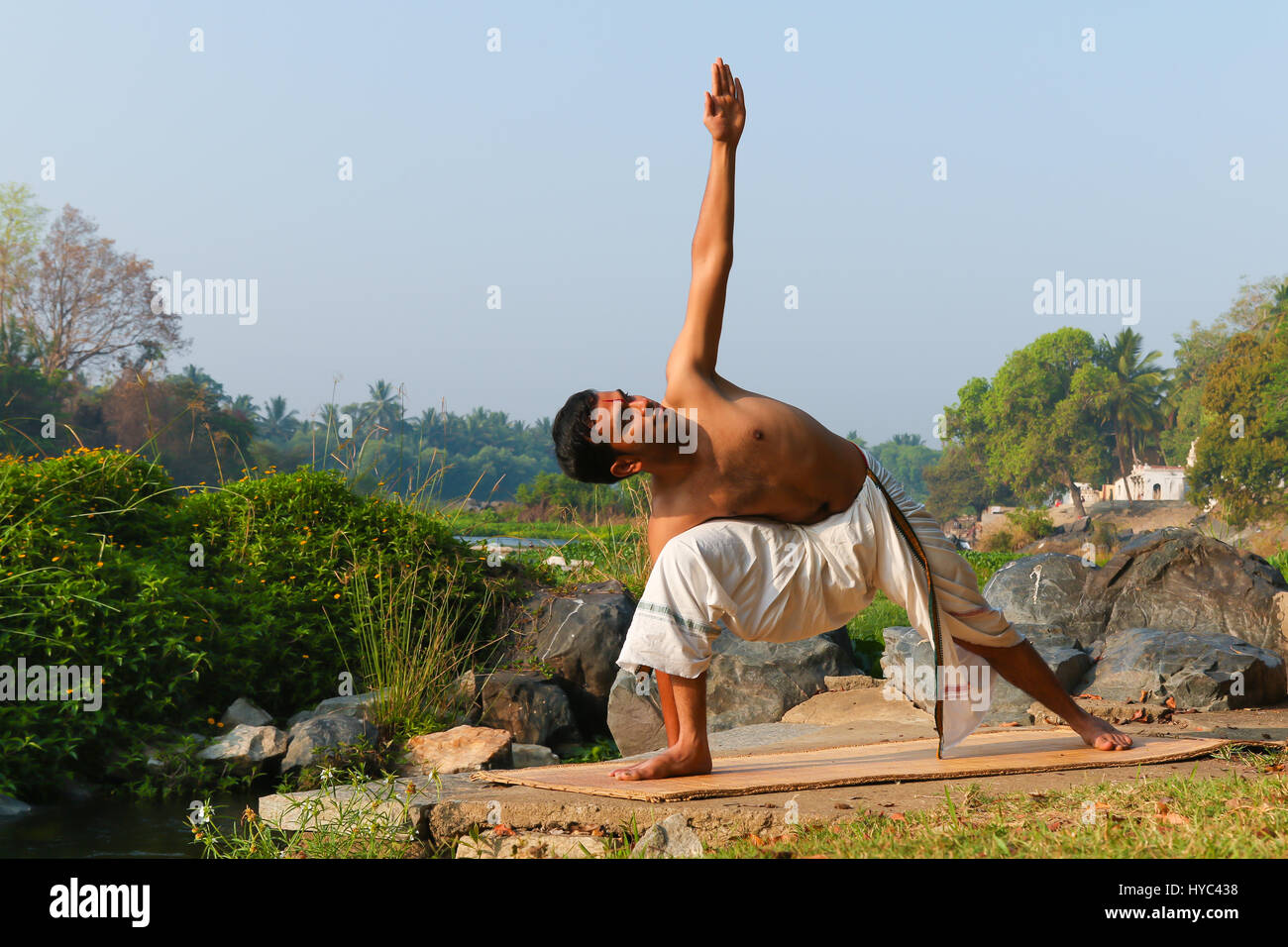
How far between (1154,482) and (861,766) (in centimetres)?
5706

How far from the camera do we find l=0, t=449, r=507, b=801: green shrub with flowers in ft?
19.1

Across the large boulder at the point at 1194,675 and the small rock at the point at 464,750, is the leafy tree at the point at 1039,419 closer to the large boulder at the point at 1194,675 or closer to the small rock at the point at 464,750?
the large boulder at the point at 1194,675

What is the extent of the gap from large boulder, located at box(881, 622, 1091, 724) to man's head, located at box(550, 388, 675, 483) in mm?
2578

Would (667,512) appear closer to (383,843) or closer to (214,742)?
(383,843)

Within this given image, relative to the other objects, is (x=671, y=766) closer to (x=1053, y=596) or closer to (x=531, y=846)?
(x=531, y=846)

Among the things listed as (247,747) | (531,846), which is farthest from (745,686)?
(531,846)

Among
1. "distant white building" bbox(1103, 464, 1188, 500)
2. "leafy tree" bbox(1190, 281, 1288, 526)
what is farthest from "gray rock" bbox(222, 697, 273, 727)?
"distant white building" bbox(1103, 464, 1188, 500)

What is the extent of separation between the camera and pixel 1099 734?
412 cm

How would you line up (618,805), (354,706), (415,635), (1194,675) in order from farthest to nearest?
1. (415,635)
2. (354,706)
3. (1194,675)
4. (618,805)

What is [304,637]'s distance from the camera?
7133mm

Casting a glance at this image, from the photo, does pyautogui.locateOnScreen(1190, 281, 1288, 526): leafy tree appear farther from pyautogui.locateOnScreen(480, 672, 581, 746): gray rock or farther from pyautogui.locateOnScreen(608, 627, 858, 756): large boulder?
pyautogui.locateOnScreen(480, 672, 581, 746): gray rock

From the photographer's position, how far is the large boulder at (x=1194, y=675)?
19.7 ft
